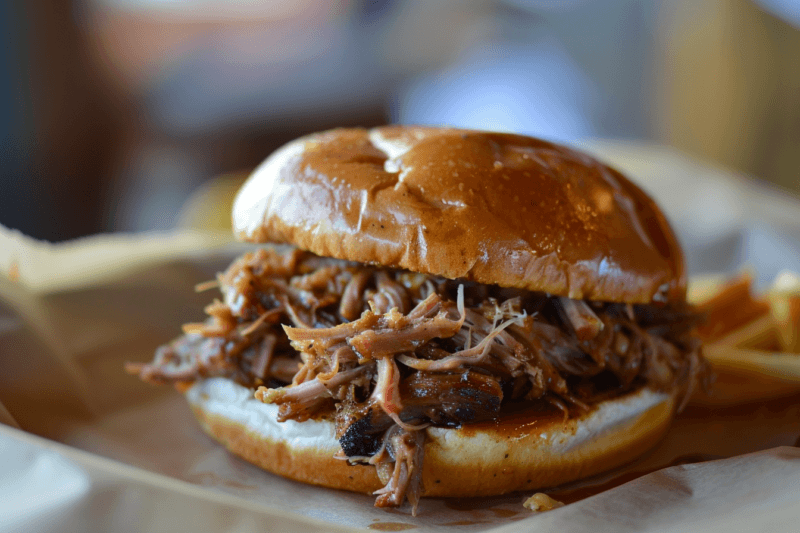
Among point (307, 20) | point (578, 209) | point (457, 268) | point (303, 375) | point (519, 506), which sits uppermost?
point (307, 20)

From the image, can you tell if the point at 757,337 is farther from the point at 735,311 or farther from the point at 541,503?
the point at 541,503

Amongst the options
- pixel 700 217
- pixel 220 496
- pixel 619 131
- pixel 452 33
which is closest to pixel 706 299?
pixel 700 217

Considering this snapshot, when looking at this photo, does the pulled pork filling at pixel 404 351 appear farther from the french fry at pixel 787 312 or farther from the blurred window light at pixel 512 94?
the blurred window light at pixel 512 94

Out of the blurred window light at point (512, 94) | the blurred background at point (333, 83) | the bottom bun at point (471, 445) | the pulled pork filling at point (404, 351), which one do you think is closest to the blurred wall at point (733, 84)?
the blurred background at point (333, 83)

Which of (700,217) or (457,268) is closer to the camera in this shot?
(457,268)

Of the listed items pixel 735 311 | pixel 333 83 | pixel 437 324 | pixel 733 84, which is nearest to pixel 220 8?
pixel 333 83

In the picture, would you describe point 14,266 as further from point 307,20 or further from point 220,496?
point 307,20

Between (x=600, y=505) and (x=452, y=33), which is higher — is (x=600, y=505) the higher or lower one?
the lower one
